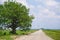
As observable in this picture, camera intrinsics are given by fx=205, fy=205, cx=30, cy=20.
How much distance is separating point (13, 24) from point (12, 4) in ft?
20.4

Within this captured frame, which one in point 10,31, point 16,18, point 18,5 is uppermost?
point 18,5

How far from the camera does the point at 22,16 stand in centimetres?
6256

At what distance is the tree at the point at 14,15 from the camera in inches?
2429

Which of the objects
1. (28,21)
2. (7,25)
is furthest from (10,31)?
(28,21)

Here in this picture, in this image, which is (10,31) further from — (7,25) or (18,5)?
(18,5)

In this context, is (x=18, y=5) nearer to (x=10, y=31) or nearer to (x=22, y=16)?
(x=22, y=16)

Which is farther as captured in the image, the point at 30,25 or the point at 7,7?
the point at 30,25

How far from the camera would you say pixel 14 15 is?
60906 millimetres

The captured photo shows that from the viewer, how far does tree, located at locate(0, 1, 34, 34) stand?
61.7 meters

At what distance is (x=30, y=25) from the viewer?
2667 inches

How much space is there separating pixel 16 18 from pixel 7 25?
4146 millimetres

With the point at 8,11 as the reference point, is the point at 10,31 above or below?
below

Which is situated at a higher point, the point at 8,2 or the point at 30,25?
the point at 8,2

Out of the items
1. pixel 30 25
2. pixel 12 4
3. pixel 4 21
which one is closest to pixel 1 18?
pixel 4 21
